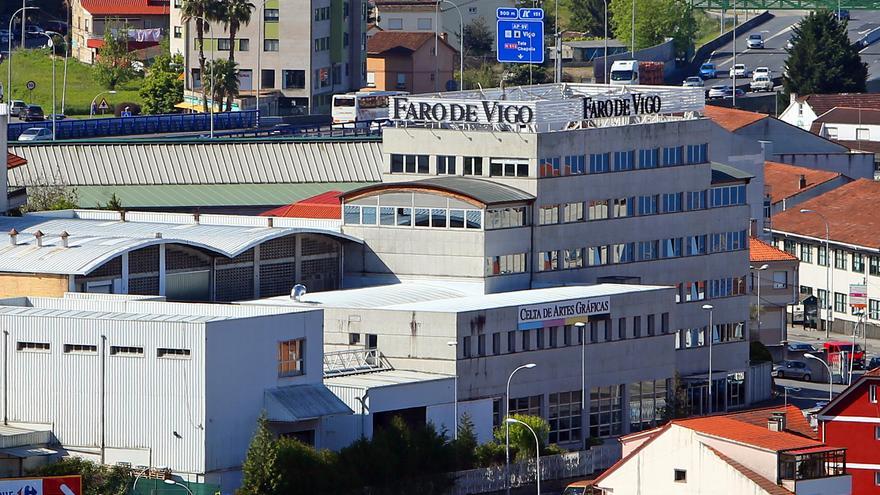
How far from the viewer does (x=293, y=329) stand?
104 meters

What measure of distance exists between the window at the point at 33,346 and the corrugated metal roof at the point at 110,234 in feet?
23.9

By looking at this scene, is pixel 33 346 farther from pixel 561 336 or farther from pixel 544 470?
pixel 561 336

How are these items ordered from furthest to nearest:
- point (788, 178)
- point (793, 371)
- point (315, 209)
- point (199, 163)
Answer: point (788, 178) < point (199, 163) < point (793, 371) < point (315, 209)

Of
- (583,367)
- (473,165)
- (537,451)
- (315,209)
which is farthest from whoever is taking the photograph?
(315,209)

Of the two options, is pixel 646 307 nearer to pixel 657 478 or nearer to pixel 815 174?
pixel 657 478

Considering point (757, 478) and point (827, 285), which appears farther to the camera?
point (827, 285)

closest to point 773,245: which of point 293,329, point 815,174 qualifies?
point 815,174

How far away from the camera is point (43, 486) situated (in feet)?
306

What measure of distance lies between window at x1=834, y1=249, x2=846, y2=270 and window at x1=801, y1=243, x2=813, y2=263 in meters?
2.48

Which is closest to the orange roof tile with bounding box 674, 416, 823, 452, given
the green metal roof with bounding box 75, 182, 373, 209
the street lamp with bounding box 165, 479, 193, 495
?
the street lamp with bounding box 165, 479, 193, 495

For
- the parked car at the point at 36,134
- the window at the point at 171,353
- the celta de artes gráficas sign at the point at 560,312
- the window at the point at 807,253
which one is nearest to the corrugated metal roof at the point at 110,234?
the window at the point at 171,353

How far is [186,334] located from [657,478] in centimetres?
1766

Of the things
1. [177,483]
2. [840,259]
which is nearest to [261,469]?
[177,483]

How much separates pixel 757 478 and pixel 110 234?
33878mm
